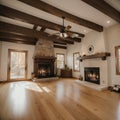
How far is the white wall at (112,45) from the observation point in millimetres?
4563

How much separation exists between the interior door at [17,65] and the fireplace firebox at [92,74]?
4801mm

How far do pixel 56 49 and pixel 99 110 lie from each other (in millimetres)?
7059

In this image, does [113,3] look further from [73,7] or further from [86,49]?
[86,49]

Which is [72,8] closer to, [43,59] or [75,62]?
[43,59]

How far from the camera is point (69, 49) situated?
9062mm

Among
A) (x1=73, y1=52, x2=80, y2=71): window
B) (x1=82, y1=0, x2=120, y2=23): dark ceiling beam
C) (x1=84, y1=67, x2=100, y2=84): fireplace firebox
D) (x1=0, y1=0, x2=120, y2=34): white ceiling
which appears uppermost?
(x1=0, y1=0, x2=120, y2=34): white ceiling

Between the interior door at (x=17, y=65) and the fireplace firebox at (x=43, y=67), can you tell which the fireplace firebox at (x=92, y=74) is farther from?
the interior door at (x=17, y=65)

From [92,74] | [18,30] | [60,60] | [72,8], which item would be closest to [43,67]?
[60,60]

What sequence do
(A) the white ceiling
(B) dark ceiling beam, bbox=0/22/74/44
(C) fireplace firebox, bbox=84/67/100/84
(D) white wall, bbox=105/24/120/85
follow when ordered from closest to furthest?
(A) the white ceiling, (D) white wall, bbox=105/24/120/85, (B) dark ceiling beam, bbox=0/22/74/44, (C) fireplace firebox, bbox=84/67/100/84

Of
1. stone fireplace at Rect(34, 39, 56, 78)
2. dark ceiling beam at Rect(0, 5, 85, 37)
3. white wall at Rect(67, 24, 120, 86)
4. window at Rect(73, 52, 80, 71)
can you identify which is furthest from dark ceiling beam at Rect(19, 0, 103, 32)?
stone fireplace at Rect(34, 39, 56, 78)

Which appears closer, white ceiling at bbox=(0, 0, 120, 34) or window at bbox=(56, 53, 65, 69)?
white ceiling at bbox=(0, 0, 120, 34)

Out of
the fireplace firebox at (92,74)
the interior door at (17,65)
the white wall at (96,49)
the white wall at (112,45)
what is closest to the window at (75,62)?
the white wall at (96,49)

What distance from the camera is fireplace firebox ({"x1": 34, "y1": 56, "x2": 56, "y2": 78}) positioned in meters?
7.18

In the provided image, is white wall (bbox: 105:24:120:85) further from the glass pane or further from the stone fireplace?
the glass pane
